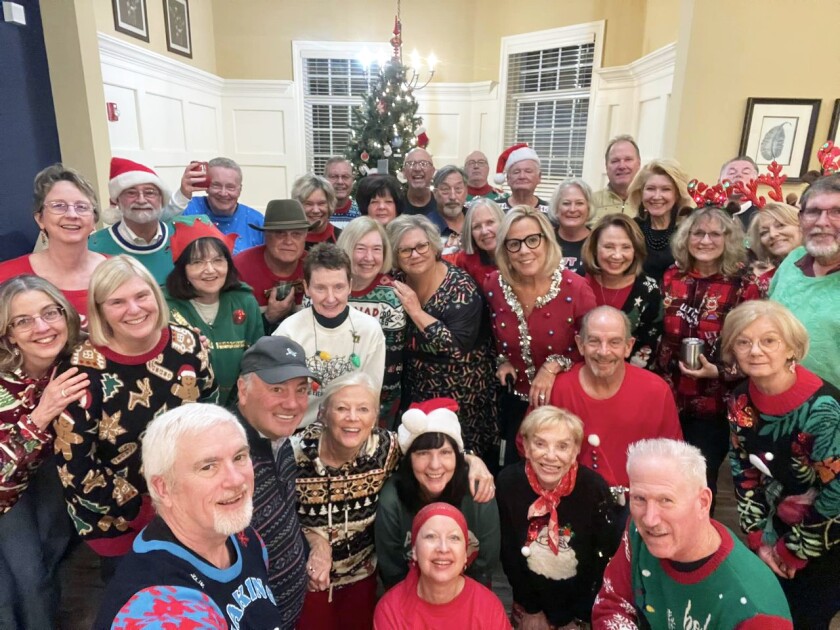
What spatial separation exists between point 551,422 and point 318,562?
103 centimetres

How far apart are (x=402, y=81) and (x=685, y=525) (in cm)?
661

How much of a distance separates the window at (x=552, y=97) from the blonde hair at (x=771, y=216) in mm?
4806

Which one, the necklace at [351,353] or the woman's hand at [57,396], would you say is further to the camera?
the necklace at [351,353]

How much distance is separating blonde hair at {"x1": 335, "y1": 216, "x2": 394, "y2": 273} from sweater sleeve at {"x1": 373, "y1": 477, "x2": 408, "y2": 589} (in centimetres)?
107

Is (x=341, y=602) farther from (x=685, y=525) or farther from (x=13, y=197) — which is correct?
(x=13, y=197)

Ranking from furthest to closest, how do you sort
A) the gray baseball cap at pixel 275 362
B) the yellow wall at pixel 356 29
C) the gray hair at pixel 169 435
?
the yellow wall at pixel 356 29
the gray baseball cap at pixel 275 362
the gray hair at pixel 169 435

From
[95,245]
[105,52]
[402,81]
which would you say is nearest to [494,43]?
[402,81]

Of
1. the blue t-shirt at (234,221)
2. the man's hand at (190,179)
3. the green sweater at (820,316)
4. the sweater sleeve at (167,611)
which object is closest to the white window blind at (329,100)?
the blue t-shirt at (234,221)

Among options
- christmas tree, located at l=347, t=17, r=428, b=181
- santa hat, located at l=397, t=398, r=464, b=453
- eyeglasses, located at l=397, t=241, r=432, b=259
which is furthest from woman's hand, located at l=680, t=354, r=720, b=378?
christmas tree, located at l=347, t=17, r=428, b=181

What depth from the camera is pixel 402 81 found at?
6.86m

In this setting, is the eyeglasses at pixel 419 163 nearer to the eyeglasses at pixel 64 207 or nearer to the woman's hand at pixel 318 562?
the eyeglasses at pixel 64 207

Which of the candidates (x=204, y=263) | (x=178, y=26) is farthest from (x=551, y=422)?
(x=178, y=26)

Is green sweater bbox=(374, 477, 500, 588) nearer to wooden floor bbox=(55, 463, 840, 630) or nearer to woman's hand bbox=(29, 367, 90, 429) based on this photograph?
wooden floor bbox=(55, 463, 840, 630)

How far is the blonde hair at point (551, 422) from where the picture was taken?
6.68 feet
